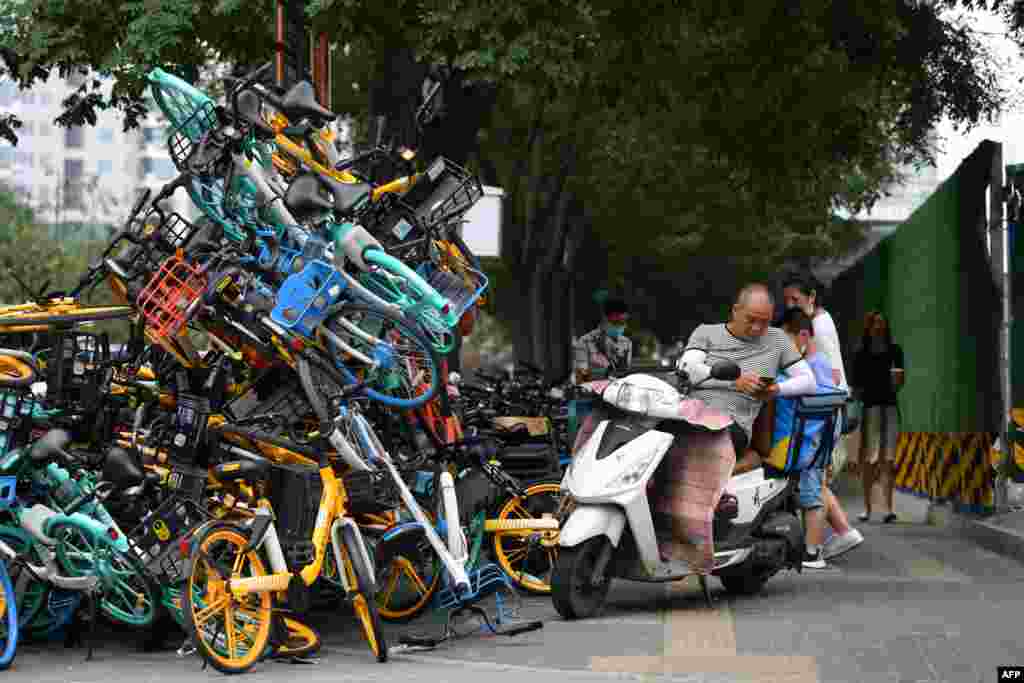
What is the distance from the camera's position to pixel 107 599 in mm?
8742

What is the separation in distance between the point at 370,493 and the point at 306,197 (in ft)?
4.67

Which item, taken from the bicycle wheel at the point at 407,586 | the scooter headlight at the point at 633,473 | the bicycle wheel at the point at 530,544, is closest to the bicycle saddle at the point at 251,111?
the bicycle wheel at the point at 407,586

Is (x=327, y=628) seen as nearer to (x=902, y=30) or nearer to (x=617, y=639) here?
(x=617, y=639)

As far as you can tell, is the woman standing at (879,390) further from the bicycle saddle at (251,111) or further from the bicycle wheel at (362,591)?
the bicycle wheel at (362,591)

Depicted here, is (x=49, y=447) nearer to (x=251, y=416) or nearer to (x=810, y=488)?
(x=251, y=416)

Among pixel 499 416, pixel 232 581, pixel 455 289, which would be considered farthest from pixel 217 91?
pixel 232 581

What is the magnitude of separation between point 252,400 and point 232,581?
5.06ft

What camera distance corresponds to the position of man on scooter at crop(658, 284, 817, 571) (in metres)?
9.93

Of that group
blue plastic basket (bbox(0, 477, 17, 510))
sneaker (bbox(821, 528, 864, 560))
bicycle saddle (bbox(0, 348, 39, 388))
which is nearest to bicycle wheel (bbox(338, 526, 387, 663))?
blue plastic basket (bbox(0, 477, 17, 510))

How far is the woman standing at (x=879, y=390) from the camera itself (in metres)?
16.0

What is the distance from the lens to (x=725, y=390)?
1052cm

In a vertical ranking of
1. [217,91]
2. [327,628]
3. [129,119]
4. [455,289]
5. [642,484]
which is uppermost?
[217,91]

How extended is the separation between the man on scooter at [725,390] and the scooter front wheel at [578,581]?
0.49 meters

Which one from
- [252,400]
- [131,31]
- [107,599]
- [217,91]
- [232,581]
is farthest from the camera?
[217,91]
